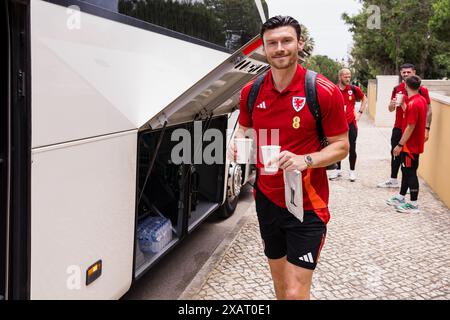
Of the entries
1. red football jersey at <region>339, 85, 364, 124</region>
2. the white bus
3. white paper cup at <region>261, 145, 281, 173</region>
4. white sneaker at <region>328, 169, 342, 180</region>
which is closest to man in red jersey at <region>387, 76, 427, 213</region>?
red football jersey at <region>339, 85, 364, 124</region>

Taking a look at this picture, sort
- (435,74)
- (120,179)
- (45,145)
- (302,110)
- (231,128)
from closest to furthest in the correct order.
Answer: (45,145) < (302,110) < (120,179) < (231,128) < (435,74)

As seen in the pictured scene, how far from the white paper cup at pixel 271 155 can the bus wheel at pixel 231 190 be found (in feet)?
11.9

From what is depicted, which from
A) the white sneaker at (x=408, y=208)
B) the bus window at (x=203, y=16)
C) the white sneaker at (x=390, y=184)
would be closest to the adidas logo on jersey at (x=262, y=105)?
the bus window at (x=203, y=16)

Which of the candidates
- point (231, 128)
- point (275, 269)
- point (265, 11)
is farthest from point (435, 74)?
point (275, 269)

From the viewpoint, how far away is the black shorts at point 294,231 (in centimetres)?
290

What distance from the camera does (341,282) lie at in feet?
14.9

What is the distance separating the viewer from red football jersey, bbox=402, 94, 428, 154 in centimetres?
662

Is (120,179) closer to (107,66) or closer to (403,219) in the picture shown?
(107,66)

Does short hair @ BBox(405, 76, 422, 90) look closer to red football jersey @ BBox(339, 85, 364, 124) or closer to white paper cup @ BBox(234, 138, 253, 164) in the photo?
red football jersey @ BBox(339, 85, 364, 124)

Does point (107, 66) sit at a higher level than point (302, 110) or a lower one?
higher

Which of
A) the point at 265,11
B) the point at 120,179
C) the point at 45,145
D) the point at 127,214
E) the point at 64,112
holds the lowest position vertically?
the point at 127,214

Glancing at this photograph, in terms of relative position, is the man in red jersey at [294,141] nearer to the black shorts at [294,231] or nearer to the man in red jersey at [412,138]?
the black shorts at [294,231]

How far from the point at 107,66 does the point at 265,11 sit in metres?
5.77

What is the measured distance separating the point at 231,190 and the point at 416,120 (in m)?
2.82
